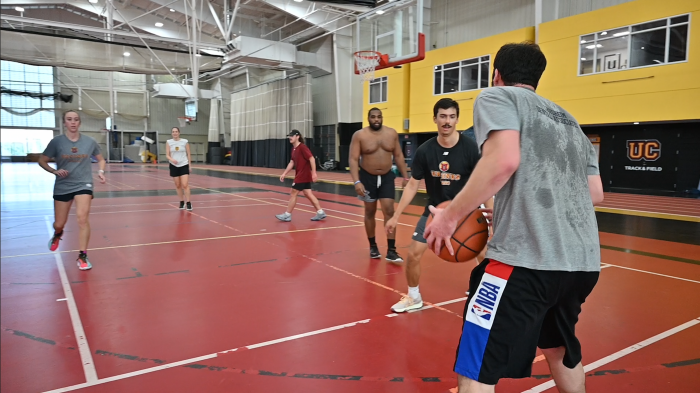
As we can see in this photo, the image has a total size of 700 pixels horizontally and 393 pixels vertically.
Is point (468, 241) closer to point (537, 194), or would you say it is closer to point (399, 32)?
point (537, 194)

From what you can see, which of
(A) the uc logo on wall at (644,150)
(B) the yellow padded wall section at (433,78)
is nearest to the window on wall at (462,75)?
(B) the yellow padded wall section at (433,78)

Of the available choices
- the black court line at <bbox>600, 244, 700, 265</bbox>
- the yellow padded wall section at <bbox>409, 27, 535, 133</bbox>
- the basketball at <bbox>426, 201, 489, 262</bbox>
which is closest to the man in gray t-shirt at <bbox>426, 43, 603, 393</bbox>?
the basketball at <bbox>426, 201, 489, 262</bbox>

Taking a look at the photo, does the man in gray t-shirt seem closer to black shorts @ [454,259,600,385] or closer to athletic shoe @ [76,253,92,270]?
black shorts @ [454,259,600,385]

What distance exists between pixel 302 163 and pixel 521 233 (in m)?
7.92

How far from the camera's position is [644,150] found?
655 inches

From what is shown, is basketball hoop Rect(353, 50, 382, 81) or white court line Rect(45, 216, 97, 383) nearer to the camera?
white court line Rect(45, 216, 97, 383)

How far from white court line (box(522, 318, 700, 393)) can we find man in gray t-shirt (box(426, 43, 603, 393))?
1182 millimetres

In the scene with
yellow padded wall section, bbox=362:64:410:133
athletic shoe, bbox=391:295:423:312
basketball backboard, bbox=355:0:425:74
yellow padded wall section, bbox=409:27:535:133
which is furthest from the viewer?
yellow padded wall section, bbox=362:64:410:133

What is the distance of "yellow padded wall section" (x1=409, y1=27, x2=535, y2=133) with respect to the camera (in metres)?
20.1

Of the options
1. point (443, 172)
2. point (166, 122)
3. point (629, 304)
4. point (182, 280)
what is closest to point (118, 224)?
point (182, 280)

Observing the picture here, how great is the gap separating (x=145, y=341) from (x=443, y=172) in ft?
9.47

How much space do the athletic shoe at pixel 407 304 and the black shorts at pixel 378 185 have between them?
200 centimetres

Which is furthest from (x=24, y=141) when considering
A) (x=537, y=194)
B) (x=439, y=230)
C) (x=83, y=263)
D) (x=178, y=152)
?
(x=537, y=194)

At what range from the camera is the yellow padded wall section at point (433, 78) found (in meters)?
20.1
